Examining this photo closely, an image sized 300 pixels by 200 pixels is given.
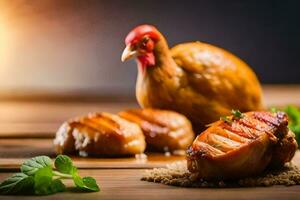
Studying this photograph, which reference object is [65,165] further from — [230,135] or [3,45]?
[3,45]

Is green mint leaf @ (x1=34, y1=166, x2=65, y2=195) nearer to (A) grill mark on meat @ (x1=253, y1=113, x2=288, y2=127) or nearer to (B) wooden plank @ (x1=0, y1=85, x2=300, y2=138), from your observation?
(A) grill mark on meat @ (x1=253, y1=113, x2=288, y2=127)

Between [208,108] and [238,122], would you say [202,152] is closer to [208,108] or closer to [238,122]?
[238,122]

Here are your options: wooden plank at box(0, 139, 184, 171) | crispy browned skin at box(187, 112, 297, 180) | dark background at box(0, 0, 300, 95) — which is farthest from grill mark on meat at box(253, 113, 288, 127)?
dark background at box(0, 0, 300, 95)

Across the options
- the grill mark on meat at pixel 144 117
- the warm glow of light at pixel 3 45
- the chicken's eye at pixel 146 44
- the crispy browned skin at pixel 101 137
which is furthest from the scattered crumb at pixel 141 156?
the warm glow of light at pixel 3 45

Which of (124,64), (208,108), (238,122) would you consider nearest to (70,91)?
(124,64)

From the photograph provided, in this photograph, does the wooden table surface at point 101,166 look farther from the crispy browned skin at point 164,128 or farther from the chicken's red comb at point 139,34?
the chicken's red comb at point 139,34

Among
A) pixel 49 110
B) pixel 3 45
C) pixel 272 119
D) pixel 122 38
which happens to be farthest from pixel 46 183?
pixel 3 45
